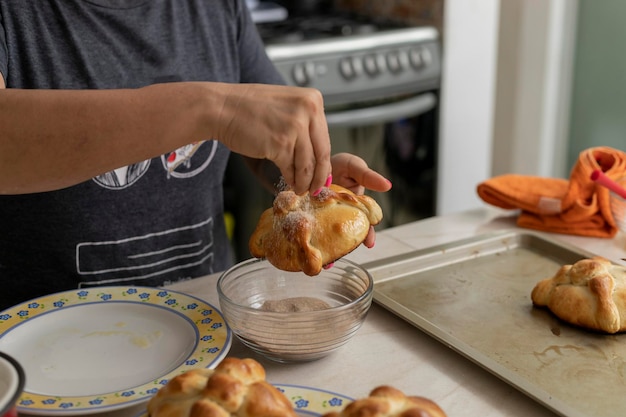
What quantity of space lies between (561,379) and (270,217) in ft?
1.36

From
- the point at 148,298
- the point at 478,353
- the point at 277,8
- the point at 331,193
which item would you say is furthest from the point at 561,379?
the point at 277,8

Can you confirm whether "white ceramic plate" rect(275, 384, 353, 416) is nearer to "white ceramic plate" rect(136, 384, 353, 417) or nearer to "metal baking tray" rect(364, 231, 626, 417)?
"white ceramic plate" rect(136, 384, 353, 417)

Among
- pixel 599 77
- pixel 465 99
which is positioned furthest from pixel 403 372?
pixel 599 77

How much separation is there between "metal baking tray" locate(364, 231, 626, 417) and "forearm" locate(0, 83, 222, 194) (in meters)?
0.40

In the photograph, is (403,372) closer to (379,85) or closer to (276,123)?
(276,123)

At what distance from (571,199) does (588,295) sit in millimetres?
386

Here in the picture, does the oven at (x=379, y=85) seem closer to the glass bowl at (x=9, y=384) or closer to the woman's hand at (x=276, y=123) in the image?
the woman's hand at (x=276, y=123)

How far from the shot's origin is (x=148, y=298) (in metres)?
1.06

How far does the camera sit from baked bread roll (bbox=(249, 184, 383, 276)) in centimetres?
95

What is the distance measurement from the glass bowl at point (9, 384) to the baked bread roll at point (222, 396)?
0.39 feet

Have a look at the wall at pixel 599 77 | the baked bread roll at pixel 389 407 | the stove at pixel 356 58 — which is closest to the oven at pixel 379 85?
the stove at pixel 356 58

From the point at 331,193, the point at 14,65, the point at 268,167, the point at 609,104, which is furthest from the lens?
the point at 609,104

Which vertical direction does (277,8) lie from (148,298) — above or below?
above

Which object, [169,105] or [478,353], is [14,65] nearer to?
[169,105]
